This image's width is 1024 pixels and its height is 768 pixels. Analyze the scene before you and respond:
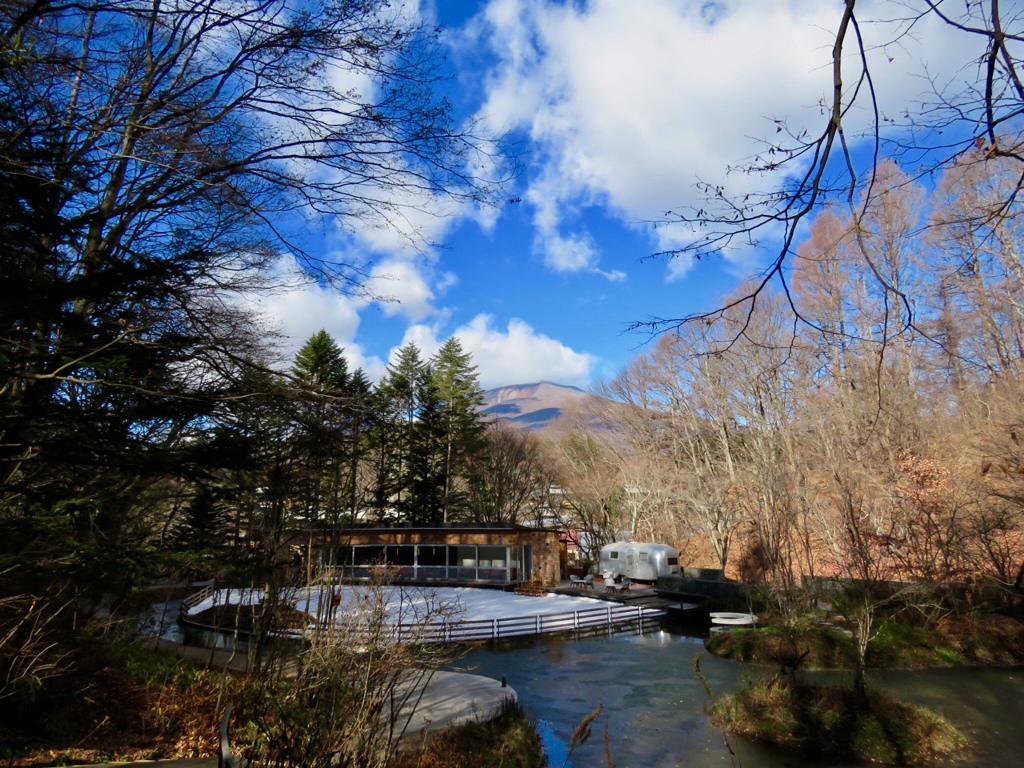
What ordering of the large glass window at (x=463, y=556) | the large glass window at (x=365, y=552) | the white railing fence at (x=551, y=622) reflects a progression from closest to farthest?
1. the white railing fence at (x=551, y=622)
2. the large glass window at (x=463, y=556)
3. the large glass window at (x=365, y=552)


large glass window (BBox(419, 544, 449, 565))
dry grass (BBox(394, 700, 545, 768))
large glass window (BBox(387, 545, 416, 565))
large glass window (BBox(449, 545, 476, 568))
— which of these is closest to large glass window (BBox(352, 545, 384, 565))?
large glass window (BBox(387, 545, 416, 565))

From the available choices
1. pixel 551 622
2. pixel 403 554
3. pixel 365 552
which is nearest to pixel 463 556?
pixel 403 554

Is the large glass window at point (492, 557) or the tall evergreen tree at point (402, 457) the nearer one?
the large glass window at point (492, 557)

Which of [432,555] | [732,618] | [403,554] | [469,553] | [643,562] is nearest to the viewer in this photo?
[732,618]

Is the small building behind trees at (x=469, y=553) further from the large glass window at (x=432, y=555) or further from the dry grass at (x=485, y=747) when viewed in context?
the dry grass at (x=485, y=747)

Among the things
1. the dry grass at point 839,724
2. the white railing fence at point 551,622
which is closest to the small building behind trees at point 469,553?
the white railing fence at point 551,622

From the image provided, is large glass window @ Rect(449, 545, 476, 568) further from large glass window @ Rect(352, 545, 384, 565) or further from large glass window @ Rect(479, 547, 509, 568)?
large glass window @ Rect(352, 545, 384, 565)

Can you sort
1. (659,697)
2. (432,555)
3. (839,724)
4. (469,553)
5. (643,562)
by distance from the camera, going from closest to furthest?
(839,724) → (659,697) → (643,562) → (469,553) → (432,555)

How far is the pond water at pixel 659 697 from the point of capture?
8969mm

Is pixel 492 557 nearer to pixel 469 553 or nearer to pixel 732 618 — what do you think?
pixel 469 553

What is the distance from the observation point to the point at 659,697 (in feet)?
39.1

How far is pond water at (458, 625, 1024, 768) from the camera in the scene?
29.4ft

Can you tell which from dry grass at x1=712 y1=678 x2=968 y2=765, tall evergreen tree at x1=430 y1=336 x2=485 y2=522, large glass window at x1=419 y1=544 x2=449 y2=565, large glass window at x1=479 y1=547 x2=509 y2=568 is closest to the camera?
dry grass at x1=712 y1=678 x2=968 y2=765

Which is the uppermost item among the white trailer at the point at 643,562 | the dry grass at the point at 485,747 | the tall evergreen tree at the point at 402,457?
the tall evergreen tree at the point at 402,457
